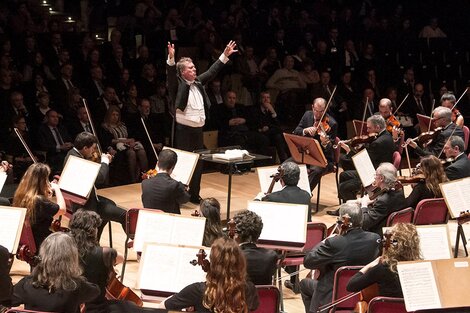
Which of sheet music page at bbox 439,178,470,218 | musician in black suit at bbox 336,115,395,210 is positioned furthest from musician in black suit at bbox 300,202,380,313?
musician in black suit at bbox 336,115,395,210

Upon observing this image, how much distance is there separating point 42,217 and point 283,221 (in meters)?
1.88

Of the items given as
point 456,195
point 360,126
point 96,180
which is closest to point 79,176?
point 96,180

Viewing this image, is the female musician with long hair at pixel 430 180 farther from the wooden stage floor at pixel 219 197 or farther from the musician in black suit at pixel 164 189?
the musician in black suit at pixel 164 189

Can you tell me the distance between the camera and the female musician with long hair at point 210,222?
6.47 metres

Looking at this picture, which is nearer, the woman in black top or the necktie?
the woman in black top

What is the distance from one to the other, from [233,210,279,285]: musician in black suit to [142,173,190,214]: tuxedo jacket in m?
1.85

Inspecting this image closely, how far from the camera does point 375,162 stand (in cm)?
953

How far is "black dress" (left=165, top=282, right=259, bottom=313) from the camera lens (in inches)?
203

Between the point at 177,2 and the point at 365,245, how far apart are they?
9.33 meters

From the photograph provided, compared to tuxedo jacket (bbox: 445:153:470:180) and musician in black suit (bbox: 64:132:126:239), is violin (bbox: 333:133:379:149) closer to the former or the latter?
tuxedo jacket (bbox: 445:153:470:180)

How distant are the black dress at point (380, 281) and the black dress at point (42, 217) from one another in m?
2.53

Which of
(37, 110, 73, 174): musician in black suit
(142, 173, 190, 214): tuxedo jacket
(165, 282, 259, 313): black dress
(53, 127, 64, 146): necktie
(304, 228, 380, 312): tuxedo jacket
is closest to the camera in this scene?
(165, 282, 259, 313): black dress

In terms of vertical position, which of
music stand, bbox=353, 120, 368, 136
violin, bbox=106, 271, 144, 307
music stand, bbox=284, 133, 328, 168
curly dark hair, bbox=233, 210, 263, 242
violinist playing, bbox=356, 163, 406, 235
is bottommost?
violin, bbox=106, 271, 144, 307

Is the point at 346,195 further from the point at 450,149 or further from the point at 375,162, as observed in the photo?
the point at 450,149
